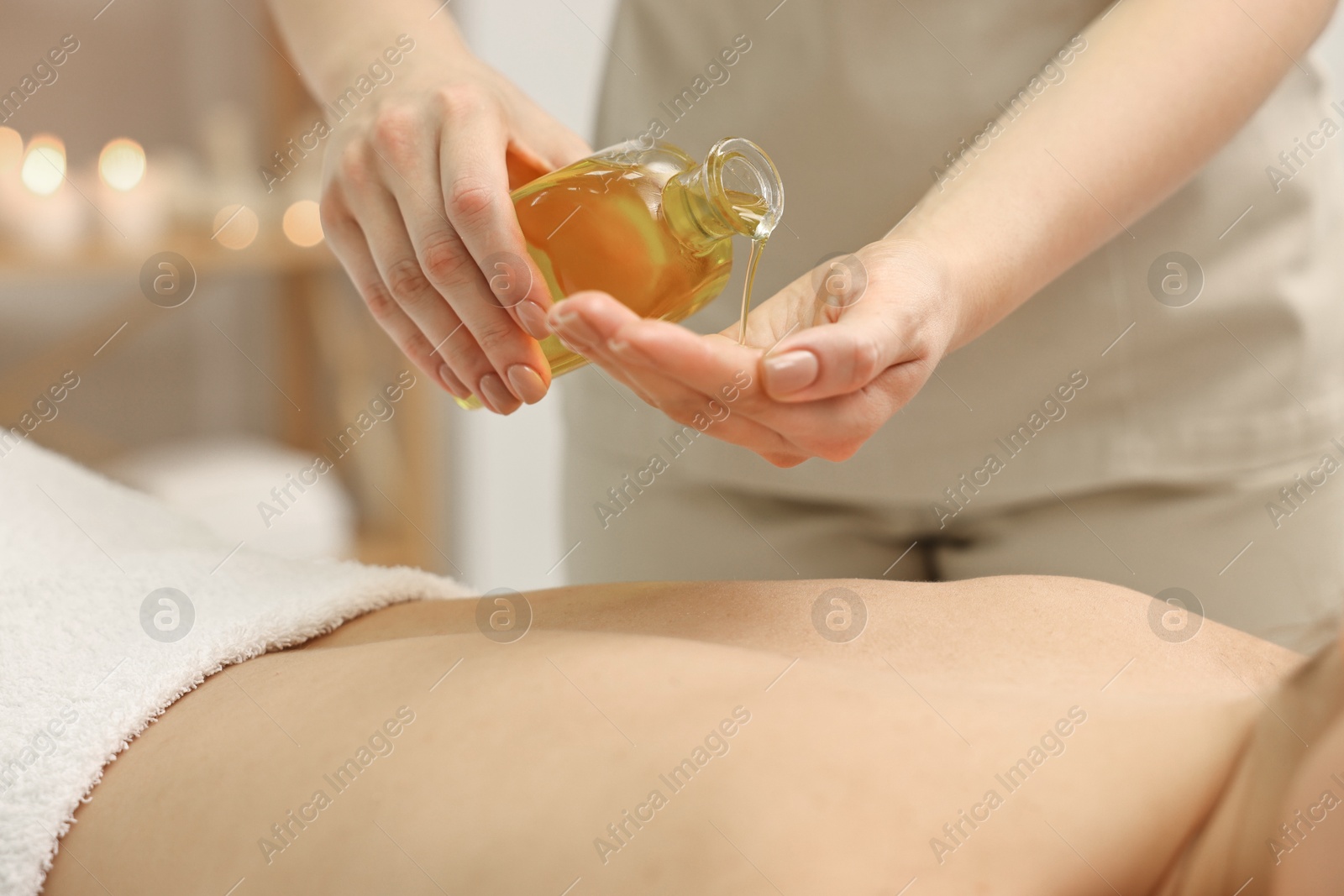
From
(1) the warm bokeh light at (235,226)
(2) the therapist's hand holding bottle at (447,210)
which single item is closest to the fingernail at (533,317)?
(2) the therapist's hand holding bottle at (447,210)

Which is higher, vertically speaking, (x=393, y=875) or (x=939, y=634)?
(x=939, y=634)

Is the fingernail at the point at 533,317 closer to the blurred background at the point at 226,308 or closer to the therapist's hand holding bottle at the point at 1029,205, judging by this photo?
the therapist's hand holding bottle at the point at 1029,205

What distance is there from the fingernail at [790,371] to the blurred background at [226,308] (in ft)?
4.46

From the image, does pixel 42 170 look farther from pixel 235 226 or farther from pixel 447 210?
pixel 447 210

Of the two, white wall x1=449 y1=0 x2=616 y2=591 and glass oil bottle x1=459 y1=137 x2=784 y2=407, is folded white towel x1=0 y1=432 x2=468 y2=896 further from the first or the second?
white wall x1=449 y1=0 x2=616 y2=591

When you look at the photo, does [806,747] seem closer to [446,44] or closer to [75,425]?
[446,44]

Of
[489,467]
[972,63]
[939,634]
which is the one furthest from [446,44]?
[489,467]

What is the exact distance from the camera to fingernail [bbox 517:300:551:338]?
58cm

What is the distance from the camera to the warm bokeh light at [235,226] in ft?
5.98

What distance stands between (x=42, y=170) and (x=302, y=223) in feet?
1.30

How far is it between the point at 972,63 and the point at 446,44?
0.37m

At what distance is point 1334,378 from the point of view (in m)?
0.79

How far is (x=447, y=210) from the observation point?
573 millimetres

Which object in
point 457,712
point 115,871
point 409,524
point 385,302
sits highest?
point 385,302
